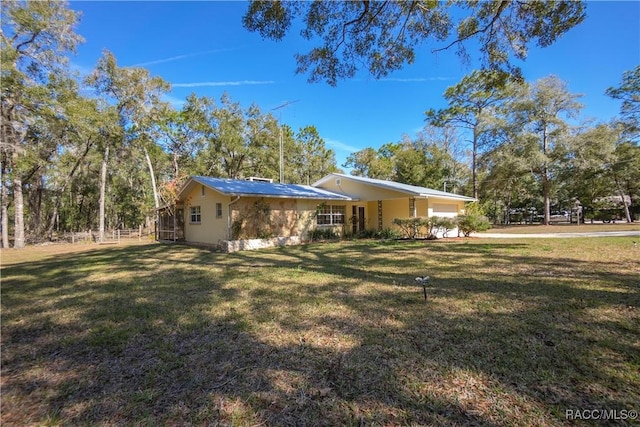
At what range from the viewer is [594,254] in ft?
27.9

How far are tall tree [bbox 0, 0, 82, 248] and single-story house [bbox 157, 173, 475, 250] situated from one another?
8153mm

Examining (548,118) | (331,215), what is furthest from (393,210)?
(548,118)

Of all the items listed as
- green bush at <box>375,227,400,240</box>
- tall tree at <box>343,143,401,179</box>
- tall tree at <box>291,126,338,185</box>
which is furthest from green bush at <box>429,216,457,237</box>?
tall tree at <box>291,126,338,185</box>

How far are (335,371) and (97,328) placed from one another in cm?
337

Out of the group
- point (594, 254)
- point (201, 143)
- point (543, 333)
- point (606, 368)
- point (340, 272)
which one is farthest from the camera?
point (201, 143)

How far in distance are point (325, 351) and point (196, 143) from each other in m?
28.9

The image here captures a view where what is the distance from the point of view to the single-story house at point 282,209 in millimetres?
12930

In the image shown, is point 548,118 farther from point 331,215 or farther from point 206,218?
point 206,218

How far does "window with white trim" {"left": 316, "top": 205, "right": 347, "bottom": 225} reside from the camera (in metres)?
16.2

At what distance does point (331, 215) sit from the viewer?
55.5ft

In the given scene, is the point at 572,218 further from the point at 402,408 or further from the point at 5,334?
the point at 5,334

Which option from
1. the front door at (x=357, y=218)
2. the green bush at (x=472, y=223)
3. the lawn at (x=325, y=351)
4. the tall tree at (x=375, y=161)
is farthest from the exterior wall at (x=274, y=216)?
the tall tree at (x=375, y=161)

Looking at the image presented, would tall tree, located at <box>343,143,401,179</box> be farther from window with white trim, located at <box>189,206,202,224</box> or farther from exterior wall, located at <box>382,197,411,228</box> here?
window with white trim, located at <box>189,206,202,224</box>

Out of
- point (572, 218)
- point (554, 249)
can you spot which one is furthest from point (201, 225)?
point (572, 218)
